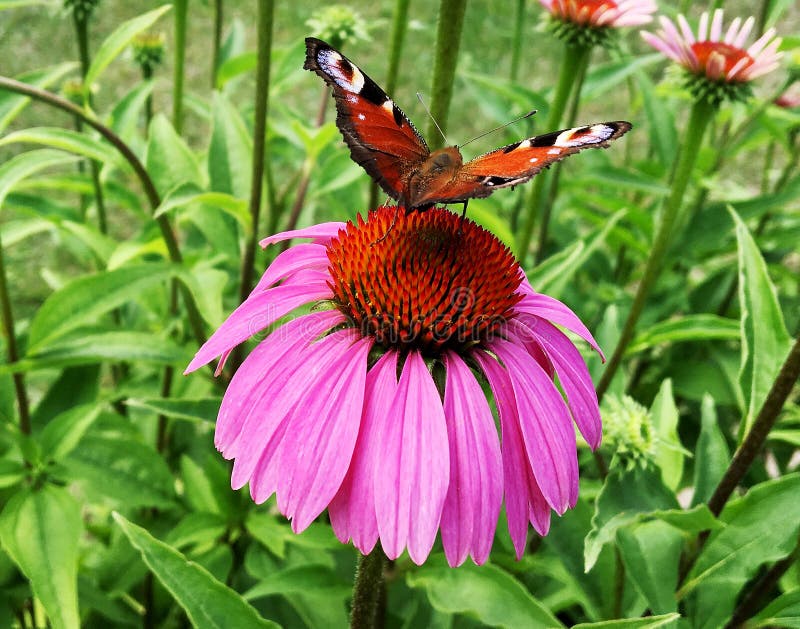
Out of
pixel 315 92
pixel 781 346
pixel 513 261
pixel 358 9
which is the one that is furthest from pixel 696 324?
pixel 358 9

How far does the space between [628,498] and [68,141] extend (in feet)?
2.99

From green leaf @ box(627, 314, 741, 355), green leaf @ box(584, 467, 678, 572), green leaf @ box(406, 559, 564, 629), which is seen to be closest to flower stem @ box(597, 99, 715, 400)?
green leaf @ box(627, 314, 741, 355)

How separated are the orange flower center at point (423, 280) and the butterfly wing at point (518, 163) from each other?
52mm

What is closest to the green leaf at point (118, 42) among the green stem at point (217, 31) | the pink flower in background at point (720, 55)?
the green stem at point (217, 31)

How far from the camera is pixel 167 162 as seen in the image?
137 centimetres

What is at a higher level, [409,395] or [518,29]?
[518,29]

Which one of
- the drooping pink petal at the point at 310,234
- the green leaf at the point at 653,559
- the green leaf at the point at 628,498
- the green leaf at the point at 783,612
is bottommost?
the green leaf at the point at 783,612

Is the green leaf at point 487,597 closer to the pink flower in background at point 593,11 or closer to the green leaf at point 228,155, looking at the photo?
the green leaf at point 228,155

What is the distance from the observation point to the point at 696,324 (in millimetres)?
1359

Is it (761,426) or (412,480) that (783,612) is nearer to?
(761,426)

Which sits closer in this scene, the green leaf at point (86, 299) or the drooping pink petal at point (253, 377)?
the drooping pink petal at point (253, 377)

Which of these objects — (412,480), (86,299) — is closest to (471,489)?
(412,480)

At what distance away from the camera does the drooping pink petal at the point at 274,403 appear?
0.73m

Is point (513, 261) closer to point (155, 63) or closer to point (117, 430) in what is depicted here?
point (117, 430)
